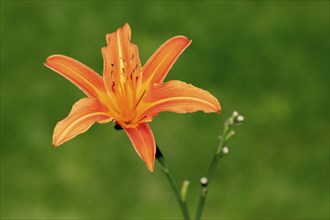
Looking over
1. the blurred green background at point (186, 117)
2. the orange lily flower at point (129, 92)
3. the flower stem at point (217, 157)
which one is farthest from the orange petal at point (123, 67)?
the blurred green background at point (186, 117)

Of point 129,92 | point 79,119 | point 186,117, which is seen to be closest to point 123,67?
point 129,92

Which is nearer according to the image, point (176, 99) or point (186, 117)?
point (176, 99)

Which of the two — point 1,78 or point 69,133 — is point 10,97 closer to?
point 1,78

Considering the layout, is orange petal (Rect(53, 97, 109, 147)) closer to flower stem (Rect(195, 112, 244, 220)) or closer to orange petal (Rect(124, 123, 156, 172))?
orange petal (Rect(124, 123, 156, 172))

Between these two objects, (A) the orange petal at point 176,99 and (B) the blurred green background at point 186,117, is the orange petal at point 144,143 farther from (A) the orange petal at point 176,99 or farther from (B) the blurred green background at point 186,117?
(B) the blurred green background at point 186,117

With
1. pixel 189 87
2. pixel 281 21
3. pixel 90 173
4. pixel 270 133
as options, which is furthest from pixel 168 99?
pixel 281 21

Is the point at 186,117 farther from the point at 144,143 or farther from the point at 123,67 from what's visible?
the point at 144,143
